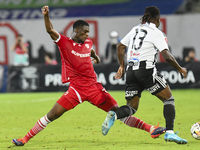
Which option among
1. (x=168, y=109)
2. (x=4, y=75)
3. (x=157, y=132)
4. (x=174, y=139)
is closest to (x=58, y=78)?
(x=4, y=75)

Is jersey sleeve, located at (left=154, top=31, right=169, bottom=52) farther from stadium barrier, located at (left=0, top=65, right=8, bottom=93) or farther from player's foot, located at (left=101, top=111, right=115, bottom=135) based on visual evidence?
stadium barrier, located at (left=0, top=65, right=8, bottom=93)

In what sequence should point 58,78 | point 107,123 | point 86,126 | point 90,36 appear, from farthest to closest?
1. point 90,36
2. point 58,78
3. point 86,126
4. point 107,123

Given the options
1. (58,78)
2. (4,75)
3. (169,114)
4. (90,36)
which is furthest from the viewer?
(90,36)

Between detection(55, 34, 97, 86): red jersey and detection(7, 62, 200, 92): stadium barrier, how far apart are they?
905cm

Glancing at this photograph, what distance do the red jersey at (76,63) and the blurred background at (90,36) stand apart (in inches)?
359

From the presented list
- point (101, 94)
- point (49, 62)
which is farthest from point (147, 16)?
point (49, 62)

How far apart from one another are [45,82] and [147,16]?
33.3 feet

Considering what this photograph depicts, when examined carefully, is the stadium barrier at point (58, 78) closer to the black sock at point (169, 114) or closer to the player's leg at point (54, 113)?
the player's leg at point (54, 113)

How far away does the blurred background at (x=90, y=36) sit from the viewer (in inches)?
623

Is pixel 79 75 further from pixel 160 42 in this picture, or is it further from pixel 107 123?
pixel 160 42

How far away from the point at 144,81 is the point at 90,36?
15.1 m

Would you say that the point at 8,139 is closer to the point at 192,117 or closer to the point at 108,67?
the point at 192,117

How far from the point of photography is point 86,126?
8.55 m

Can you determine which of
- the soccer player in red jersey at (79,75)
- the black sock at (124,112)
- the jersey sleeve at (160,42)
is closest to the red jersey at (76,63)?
the soccer player in red jersey at (79,75)
